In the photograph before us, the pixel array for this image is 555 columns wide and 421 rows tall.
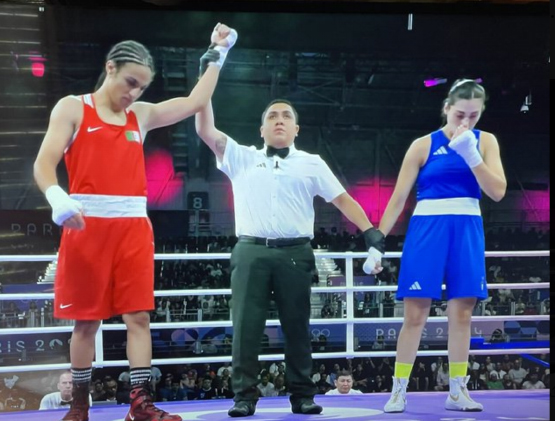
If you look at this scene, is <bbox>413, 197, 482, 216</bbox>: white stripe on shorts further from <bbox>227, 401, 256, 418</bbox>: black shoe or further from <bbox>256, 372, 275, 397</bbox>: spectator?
<bbox>256, 372, 275, 397</bbox>: spectator

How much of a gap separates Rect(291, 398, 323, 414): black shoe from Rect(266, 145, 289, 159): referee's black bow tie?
1154 millimetres

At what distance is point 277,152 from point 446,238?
A: 0.91 m

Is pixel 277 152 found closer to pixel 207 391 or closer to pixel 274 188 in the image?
pixel 274 188

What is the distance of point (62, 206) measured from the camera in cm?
248

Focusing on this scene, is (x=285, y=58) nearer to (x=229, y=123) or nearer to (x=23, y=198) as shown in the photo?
(x=229, y=123)

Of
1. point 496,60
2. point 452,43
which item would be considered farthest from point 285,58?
point 496,60

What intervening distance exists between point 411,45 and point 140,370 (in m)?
2.31

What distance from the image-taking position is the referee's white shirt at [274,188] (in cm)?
304

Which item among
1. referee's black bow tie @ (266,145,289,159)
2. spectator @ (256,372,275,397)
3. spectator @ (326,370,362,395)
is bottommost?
spectator @ (256,372,275,397)

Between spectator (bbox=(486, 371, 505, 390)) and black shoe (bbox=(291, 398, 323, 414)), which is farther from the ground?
black shoe (bbox=(291, 398, 323, 414))

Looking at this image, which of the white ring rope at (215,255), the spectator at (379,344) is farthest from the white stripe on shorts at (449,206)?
the spectator at (379,344)

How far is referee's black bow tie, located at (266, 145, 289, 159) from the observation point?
10.2ft

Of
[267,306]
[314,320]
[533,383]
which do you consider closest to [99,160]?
[267,306]

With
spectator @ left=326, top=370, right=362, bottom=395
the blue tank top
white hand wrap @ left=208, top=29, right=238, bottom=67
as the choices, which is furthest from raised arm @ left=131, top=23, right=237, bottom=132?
spectator @ left=326, top=370, right=362, bottom=395
